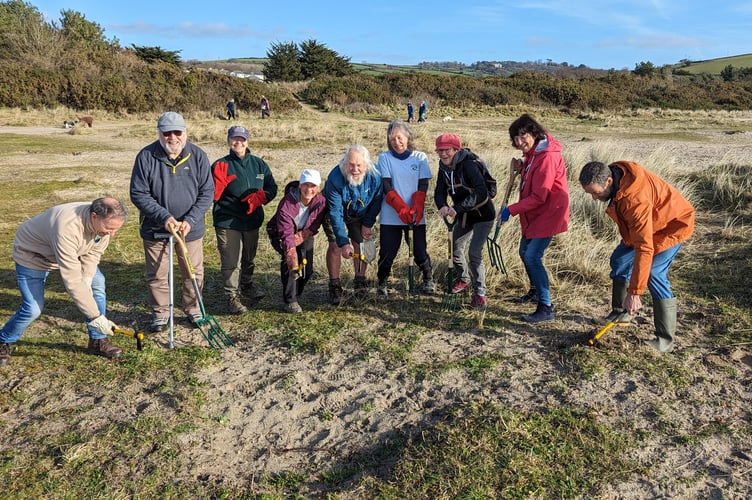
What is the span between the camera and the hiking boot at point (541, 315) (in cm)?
491

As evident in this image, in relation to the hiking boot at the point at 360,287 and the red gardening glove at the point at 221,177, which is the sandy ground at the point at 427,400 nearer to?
the hiking boot at the point at 360,287

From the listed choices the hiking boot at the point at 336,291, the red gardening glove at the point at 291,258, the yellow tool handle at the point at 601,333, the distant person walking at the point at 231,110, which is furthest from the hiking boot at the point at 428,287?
the distant person walking at the point at 231,110

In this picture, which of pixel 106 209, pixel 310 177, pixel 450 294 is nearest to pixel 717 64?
pixel 450 294

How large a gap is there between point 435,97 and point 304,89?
30.4 ft

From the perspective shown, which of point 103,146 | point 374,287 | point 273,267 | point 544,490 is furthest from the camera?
point 103,146

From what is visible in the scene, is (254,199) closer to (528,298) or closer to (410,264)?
(410,264)

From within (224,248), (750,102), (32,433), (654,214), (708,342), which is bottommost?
(32,433)

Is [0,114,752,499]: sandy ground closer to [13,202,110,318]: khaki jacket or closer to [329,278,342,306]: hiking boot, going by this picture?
[329,278,342,306]: hiking boot

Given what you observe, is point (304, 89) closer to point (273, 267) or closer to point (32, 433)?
point (273, 267)

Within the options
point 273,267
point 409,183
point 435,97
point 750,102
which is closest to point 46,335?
point 273,267

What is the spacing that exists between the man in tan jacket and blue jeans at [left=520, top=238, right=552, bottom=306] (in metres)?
3.17

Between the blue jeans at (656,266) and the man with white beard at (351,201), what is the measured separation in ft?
6.90

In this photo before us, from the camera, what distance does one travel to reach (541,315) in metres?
4.91

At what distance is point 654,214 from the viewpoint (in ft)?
13.3
